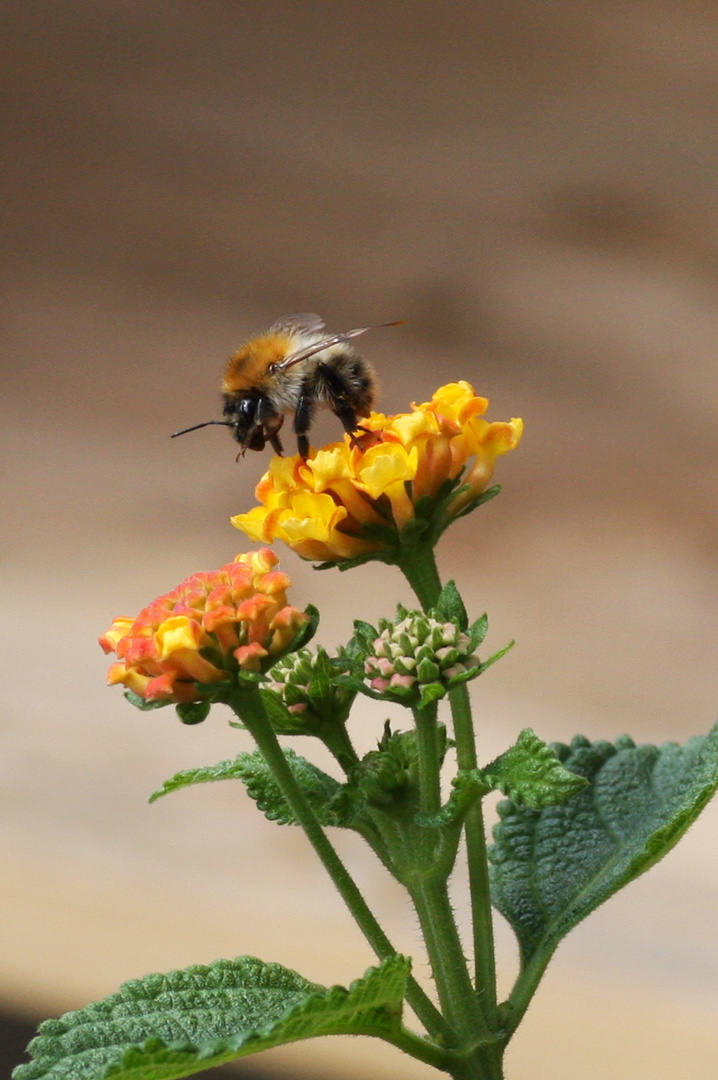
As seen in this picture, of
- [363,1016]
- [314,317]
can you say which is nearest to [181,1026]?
[363,1016]

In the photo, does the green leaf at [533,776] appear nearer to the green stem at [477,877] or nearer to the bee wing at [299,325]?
the green stem at [477,877]

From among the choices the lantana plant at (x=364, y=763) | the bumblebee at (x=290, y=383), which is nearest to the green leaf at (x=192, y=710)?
the lantana plant at (x=364, y=763)

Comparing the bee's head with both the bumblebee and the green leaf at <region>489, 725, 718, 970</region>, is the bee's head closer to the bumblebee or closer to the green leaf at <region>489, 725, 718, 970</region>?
the bumblebee

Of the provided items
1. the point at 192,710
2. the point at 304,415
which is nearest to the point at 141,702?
the point at 192,710

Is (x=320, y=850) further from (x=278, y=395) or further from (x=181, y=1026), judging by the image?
(x=278, y=395)

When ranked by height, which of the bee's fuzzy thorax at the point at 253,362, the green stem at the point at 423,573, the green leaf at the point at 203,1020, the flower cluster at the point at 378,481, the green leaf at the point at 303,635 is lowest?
the green leaf at the point at 203,1020

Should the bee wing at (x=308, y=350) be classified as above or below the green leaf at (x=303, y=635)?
above

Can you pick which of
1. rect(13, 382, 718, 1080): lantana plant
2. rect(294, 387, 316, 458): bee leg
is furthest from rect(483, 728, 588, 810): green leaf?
rect(294, 387, 316, 458): bee leg
